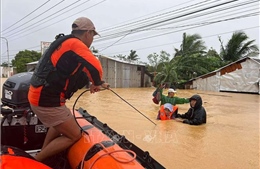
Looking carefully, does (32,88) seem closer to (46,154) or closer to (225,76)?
(46,154)

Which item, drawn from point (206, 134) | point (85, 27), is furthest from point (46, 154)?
point (206, 134)

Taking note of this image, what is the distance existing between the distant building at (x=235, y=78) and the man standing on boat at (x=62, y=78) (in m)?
18.4

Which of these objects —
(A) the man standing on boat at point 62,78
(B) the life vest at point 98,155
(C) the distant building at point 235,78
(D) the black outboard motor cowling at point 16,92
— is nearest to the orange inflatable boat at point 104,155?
(B) the life vest at point 98,155

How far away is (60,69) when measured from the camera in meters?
1.92

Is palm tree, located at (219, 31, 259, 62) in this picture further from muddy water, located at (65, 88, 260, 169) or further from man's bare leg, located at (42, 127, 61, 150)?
man's bare leg, located at (42, 127, 61, 150)

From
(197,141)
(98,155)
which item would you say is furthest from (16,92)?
(197,141)

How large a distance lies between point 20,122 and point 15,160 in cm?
115

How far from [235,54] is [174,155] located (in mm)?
20149

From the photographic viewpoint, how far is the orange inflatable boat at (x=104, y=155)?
1.87 metres

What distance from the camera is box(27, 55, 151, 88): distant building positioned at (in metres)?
21.6

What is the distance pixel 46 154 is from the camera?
2.14m

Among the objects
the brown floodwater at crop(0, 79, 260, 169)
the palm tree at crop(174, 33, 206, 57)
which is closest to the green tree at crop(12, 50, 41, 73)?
the palm tree at crop(174, 33, 206, 57)

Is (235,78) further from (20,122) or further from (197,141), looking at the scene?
(20,122)

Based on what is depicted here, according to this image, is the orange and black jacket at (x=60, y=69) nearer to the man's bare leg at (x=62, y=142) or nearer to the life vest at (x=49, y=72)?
the life vest at (x=49, y=72)
